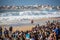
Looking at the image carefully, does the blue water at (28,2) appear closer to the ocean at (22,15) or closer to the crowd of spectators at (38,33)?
the ocean at (22,15)

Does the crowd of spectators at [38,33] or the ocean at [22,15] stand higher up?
the ocean at [22,15]

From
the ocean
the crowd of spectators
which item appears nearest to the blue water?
the ocean

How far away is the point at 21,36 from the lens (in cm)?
669

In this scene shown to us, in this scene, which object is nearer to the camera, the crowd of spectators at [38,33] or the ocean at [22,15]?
the crowd of spectators at [38,33]

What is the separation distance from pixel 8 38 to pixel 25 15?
0.95 metres

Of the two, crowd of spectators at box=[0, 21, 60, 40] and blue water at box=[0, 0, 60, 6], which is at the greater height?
blue water at box=[0, 0, 60, 6]

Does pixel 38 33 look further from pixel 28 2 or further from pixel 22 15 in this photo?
pixel 28 2

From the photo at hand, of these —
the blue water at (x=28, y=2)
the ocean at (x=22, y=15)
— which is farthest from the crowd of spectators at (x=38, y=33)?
the blue water at (x=28, y=2)

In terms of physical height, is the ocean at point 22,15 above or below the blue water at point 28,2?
below

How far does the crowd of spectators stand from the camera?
21.7 feet

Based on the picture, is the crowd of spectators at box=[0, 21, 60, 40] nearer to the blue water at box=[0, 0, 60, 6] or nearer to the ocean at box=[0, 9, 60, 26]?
the ocean at box=[0, 9, 60, 26]

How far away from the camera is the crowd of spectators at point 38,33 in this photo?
6.60 meters

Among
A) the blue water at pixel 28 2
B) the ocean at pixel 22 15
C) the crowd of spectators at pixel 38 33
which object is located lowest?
the crowd of spectators at pixel 38 33

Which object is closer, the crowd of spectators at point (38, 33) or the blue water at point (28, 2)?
the crowd of spectators at point (38, 33)
